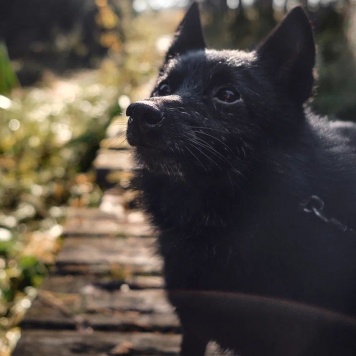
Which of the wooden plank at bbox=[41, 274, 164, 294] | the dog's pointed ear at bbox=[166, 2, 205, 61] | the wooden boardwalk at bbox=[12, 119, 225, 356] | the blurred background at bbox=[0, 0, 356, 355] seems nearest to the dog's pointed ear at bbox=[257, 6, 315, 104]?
the dog's pointed ear at bbox=[166, 2, 205, 61]

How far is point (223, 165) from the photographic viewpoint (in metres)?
2.02

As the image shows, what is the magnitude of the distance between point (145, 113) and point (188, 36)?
0.86 m

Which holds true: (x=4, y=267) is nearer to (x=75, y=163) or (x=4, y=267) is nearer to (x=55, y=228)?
(x=55, y=228)

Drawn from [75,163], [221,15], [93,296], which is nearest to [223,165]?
[93,296]

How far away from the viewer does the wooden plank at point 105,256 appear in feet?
10.1

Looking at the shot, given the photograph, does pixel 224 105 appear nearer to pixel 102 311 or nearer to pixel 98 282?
pixel 102 311

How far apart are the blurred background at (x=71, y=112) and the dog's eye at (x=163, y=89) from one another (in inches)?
10.8

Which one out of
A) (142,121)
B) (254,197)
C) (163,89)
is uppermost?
(163,89)

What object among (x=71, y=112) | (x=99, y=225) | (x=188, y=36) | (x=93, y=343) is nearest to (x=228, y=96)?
(x=188, y=36)

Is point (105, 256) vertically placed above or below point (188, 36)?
below

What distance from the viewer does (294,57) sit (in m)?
2.16

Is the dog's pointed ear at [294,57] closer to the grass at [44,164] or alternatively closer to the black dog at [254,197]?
the black dog at [254,197]

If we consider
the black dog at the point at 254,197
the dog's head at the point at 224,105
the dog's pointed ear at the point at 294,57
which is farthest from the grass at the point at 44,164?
the dog's pointed ear at the point at 294,57

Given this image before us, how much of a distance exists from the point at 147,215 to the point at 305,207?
0.74 meters
